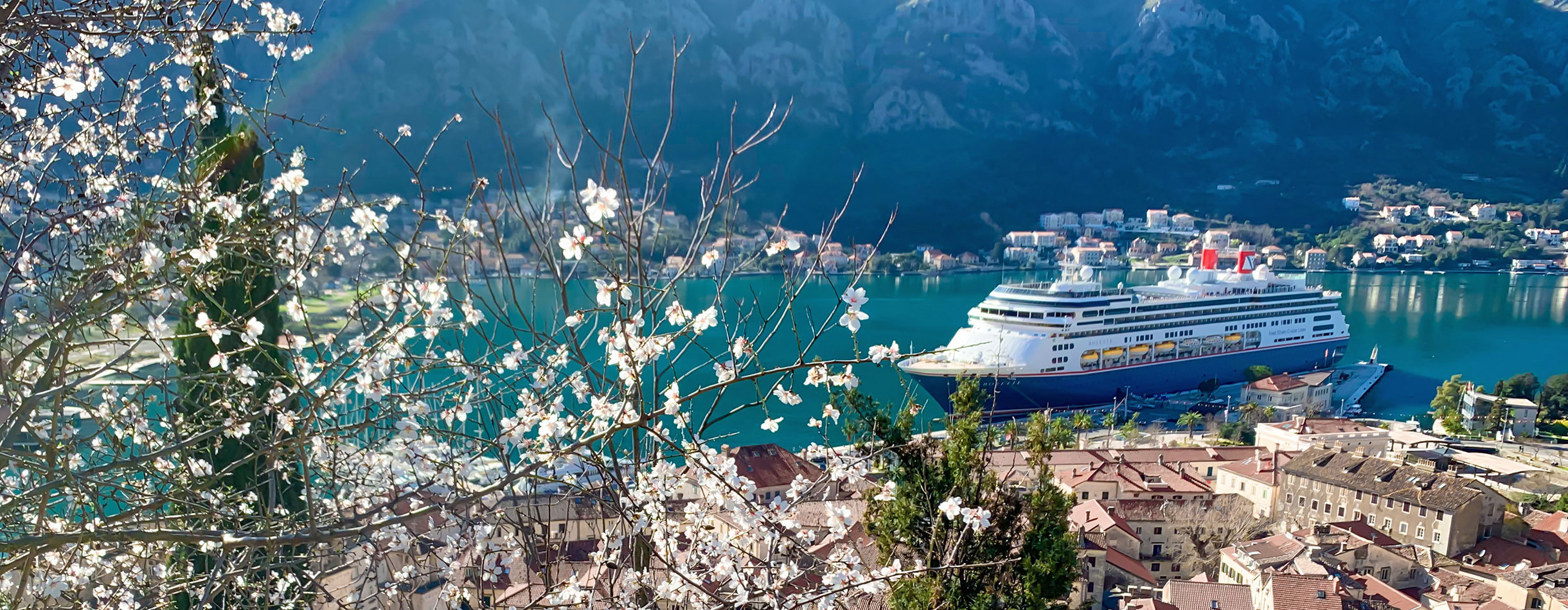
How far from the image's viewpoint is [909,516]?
439cm

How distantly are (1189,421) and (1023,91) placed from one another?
265ft

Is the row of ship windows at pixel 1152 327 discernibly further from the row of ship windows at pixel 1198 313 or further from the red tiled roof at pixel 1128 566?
the red tiled roof at pixel 1128 566

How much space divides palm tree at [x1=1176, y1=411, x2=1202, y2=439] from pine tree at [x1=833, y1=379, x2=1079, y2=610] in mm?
15838

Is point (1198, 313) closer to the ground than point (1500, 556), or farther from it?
farther from it

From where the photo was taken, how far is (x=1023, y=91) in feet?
309

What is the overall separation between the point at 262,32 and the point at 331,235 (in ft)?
2.02

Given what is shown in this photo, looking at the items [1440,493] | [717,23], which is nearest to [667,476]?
[1440,493]

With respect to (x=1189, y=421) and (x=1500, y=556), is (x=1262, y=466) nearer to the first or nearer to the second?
(x=1500, y=556)

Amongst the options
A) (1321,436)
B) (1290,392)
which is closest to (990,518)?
(1321,436)

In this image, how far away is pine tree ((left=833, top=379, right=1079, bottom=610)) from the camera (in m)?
4.38

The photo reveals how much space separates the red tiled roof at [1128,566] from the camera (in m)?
9.83

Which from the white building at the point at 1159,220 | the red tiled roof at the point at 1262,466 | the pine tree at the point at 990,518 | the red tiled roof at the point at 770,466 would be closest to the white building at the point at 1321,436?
the red tiled roof at the point at 1262,466

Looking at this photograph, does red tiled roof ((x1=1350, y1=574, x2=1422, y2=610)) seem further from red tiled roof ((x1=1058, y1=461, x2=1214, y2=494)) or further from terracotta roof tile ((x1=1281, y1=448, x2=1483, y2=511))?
red tiled roof ((x1=1058, y1=461, x2=1214, y2=494))

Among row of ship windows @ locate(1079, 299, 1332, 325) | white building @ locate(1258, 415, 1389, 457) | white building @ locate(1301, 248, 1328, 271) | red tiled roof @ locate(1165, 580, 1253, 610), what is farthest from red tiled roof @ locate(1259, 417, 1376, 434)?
white building @ locate(1301, 248, 1328, 271)
